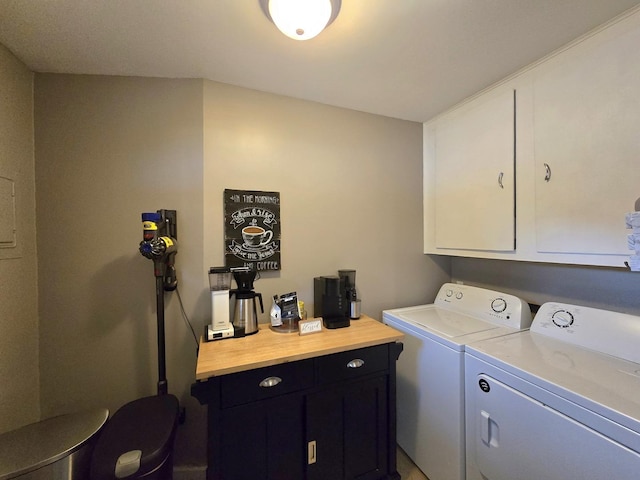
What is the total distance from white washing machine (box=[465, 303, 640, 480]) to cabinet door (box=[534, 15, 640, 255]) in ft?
1.33

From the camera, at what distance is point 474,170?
68.8 inches

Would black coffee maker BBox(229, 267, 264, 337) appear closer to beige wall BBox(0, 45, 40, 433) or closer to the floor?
beige wall BBox(0, 45, 40, 433)

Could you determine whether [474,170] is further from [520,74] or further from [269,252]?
[269,252]

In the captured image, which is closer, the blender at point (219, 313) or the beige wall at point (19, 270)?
the beige wall at point (19, 270)

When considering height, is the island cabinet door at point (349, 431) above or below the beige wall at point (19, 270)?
below

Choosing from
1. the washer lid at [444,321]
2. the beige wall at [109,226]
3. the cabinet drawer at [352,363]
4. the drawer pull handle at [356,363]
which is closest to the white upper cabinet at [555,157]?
the washer lid at [444,321]

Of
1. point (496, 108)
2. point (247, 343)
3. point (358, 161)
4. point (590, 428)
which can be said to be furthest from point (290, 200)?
point (590, 428)

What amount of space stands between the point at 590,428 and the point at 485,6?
161cm

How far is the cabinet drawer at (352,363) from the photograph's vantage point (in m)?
1.27

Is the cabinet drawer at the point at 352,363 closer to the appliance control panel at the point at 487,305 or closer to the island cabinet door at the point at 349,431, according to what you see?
the island cabinet door at the point at 349,431

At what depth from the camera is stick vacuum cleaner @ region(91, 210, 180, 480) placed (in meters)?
0.93

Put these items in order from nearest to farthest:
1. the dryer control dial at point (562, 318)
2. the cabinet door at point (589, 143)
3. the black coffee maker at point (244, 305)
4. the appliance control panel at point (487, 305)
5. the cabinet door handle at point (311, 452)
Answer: the cabinet door at point (589, 143)
the cabinet door handle at point (311, 452)
the dryer control dial at point (562, 318)
the black coffee maker at point (244, 305)
the appliance control panel at point (487, 305)

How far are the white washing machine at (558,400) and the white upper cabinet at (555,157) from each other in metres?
0.35

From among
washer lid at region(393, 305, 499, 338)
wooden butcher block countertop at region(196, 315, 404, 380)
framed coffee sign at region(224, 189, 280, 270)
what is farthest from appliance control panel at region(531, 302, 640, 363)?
framed coffee sign at region(224, 189, 280, 270)
